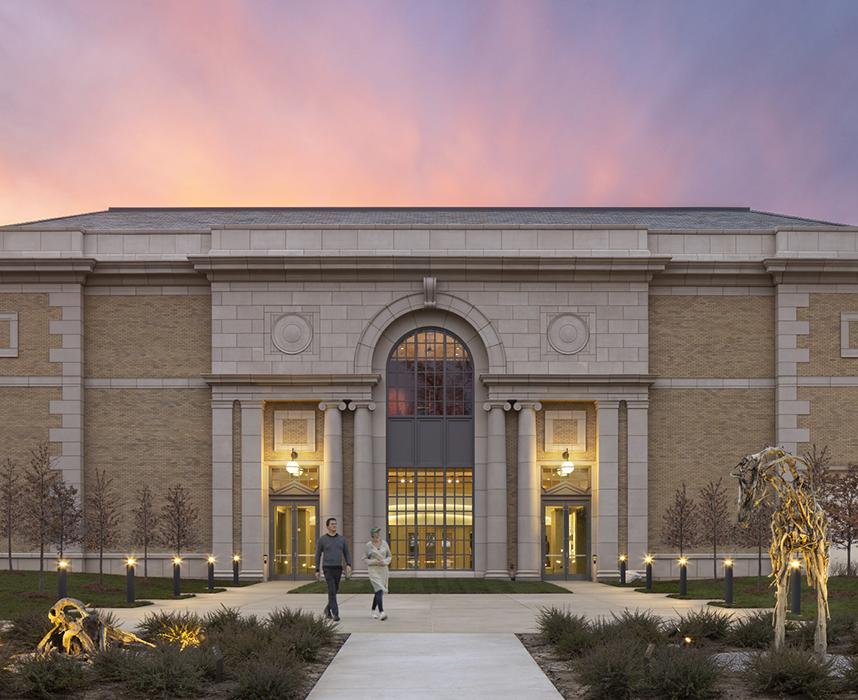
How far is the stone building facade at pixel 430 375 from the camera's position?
36.2 m

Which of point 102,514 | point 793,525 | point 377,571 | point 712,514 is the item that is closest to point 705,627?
point 793,525

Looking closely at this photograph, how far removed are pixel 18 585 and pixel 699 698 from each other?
868 inches

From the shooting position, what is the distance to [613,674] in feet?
41.1

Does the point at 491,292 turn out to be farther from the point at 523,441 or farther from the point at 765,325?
the point at 765,325

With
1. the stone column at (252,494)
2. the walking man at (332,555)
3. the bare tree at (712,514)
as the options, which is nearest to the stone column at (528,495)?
the bare tree at (712,514)

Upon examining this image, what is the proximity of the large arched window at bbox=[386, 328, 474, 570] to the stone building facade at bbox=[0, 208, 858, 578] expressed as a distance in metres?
0.07

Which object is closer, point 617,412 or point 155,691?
point 155,691

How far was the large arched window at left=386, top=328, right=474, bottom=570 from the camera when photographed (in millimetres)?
37000

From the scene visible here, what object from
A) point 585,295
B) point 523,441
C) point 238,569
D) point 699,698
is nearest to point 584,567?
point 523,441

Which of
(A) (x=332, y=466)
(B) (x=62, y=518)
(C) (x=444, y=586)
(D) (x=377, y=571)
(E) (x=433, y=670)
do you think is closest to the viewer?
(E) (x=433, y=670)

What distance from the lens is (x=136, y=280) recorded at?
1457 inches

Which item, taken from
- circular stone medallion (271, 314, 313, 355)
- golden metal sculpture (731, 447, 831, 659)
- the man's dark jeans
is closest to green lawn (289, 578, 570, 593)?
circular stone medallion (271, 314, 313, 355)

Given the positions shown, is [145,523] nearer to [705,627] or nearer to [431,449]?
[431,449]

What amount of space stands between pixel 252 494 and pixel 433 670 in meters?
22.4
